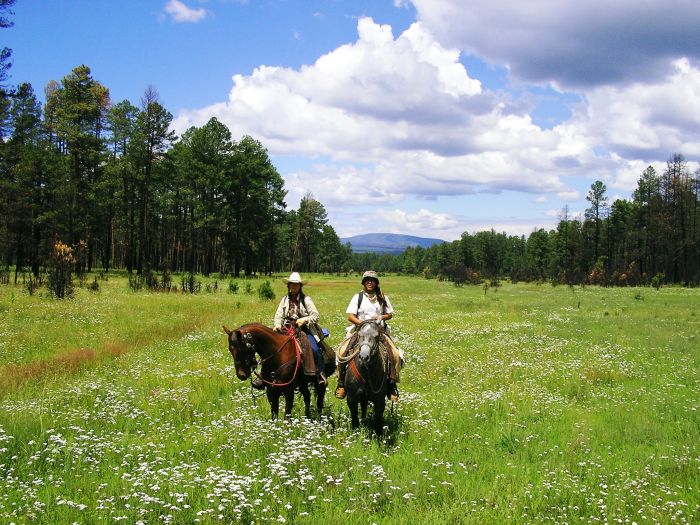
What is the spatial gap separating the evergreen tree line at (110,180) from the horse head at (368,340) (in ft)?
72.3

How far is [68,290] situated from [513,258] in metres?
141

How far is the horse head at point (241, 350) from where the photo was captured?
834 centimetres

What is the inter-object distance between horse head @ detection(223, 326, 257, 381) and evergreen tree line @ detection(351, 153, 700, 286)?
2390 inches

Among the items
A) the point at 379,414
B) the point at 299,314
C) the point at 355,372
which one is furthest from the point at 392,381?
the point at 299,314

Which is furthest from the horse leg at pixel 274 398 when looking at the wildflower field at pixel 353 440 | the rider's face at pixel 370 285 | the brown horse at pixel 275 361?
the rider's face at pixel 370 285

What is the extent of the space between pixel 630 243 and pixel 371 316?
95.2 m

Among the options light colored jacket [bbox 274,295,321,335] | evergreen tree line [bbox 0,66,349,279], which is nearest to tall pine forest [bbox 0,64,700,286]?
evergreen tree line [bbox 0,66,349,279]

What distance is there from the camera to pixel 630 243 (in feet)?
290

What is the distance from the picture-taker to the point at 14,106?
150 ft

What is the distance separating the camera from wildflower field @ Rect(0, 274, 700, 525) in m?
5.89

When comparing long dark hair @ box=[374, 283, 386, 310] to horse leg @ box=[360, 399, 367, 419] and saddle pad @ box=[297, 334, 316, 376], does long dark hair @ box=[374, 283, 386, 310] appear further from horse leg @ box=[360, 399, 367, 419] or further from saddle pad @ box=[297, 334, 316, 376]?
horse leg @ box=[360, 399, 367, 419]

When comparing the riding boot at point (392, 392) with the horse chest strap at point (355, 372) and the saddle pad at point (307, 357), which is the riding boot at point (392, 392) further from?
the saddle pad at point (307, 357)

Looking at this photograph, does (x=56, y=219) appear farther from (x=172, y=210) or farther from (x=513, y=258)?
(x=513, y=258)

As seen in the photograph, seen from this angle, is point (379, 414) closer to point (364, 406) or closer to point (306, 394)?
point (364, 406)
